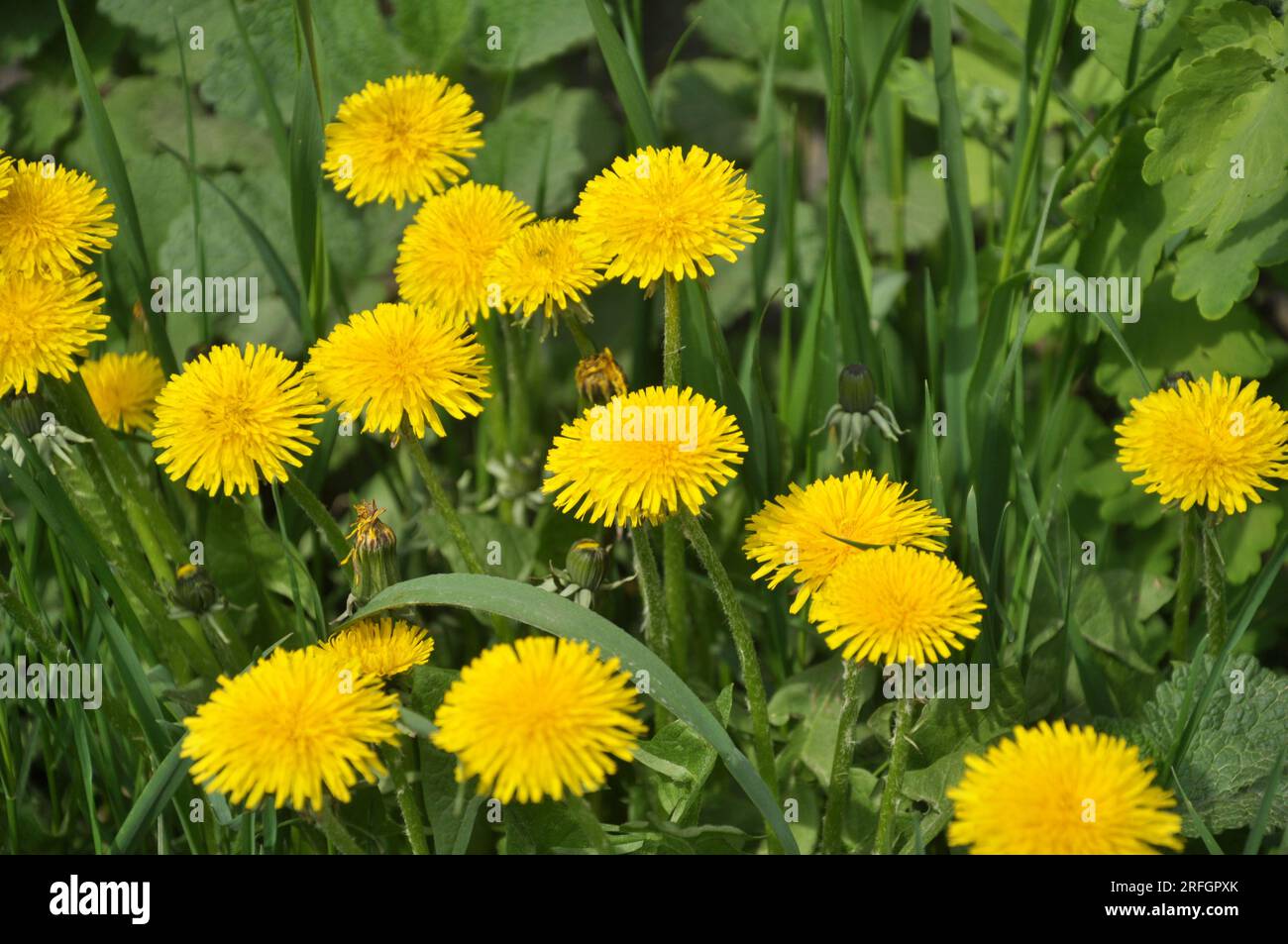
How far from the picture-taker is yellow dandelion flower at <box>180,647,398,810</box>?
1.16 meters

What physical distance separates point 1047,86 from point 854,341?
411mm

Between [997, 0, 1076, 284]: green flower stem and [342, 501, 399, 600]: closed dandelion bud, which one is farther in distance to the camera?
[997, 0, 1076, 284]: green flower stem

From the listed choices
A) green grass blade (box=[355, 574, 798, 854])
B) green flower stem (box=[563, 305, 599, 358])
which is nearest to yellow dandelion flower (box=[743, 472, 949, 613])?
green grass blade (box=[355, 574, 798, 854])

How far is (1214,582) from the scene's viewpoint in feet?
5.12

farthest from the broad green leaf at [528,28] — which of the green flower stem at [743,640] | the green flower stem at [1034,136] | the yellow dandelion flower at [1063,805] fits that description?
the yellow dandelion flower at [1063,805]

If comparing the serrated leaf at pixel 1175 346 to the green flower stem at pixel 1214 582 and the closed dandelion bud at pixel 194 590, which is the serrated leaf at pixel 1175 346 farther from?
the closed dandelion bud at pixel 194 590

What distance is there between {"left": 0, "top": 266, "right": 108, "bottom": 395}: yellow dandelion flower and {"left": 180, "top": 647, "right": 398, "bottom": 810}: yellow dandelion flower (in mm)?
506

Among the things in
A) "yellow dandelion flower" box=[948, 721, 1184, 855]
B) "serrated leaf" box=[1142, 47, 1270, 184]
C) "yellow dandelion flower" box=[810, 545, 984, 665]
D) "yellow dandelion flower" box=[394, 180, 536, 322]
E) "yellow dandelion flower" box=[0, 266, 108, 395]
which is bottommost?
"yellow dandelion flower" box=[948, 721, 1184, 855]

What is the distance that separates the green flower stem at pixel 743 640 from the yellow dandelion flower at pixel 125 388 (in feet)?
2.85

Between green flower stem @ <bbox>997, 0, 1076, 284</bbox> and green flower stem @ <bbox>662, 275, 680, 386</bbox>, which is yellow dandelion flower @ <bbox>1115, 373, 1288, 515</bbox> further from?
green flower stem @ <bbox>662, 275, 680, 386</bbox>

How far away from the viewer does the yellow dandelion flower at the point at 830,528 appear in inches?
53.7

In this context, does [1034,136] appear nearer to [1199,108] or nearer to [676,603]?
[1199,108]

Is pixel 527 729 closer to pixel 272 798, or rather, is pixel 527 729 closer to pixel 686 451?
pixel 686 451

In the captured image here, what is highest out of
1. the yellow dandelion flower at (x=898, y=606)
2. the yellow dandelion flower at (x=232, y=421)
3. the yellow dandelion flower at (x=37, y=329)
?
the yellow dandelion flower at (x=37, y=329)
